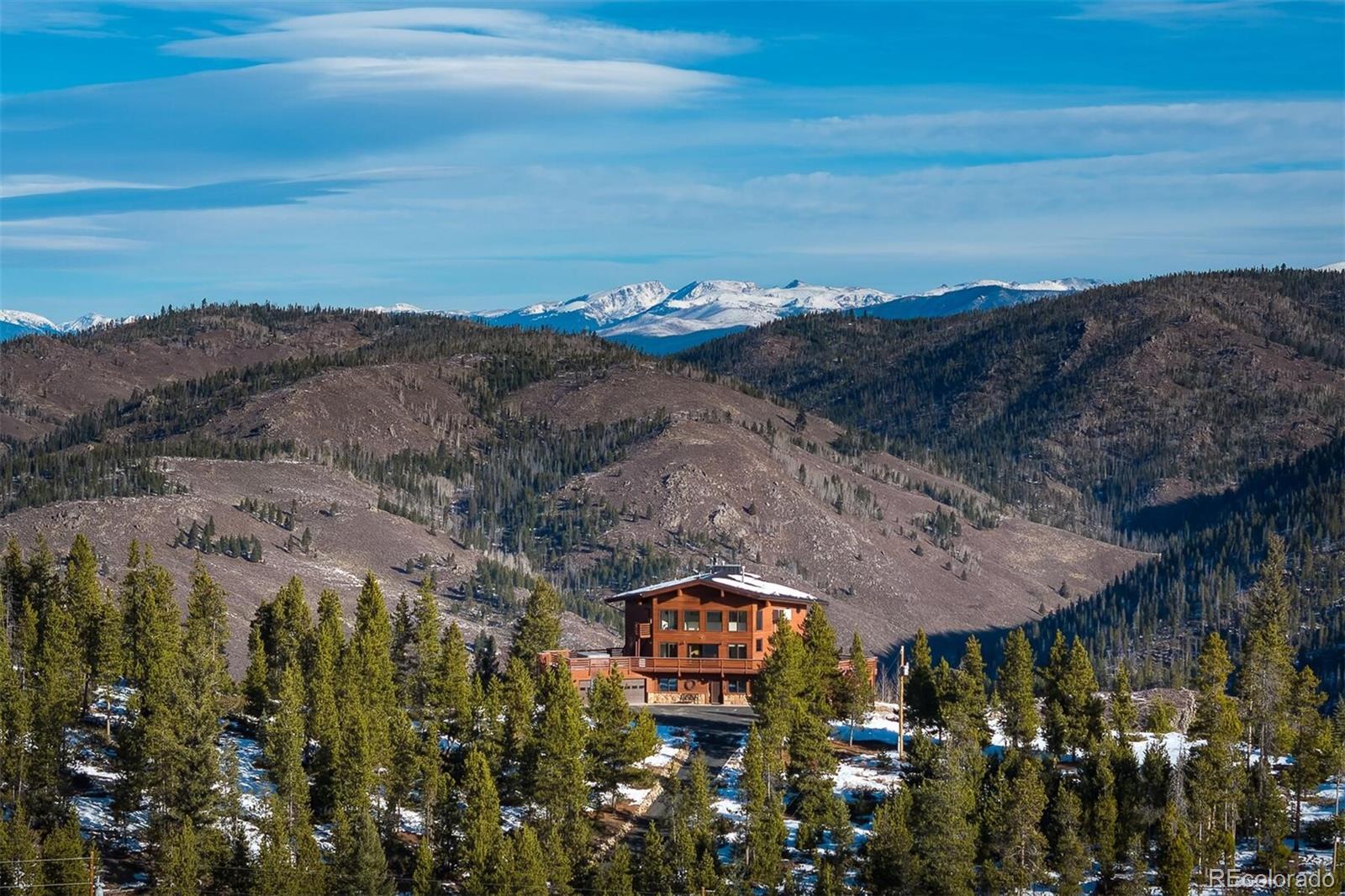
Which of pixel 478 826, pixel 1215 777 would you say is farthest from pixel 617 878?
pixel 1215 777

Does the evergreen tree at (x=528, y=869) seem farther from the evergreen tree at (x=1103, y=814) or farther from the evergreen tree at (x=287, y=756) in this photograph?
the evergreen tree at (x=1103, y=814)

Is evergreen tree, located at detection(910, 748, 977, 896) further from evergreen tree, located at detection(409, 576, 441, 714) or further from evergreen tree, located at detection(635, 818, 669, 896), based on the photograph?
evergreen tree, located at detection(409, 576, 441, 714)

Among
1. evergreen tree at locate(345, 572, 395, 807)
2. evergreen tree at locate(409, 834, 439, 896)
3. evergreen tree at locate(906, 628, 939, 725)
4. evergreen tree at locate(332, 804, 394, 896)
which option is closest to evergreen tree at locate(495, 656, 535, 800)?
evergreen tree at locate(345, 572, 395, 807)

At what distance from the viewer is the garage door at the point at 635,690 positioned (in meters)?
127

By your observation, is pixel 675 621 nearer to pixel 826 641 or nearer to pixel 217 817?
pixel 826 641

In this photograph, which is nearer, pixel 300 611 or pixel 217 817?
pixel 217 817

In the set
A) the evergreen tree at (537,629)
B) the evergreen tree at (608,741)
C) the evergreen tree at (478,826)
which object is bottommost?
the evergreen tree at (478,826)

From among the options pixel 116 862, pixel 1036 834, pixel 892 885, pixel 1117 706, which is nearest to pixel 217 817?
pixel 116 862

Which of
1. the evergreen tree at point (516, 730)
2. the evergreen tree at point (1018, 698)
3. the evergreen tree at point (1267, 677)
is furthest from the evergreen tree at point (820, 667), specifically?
the evergreen tree at point (1267, 677)

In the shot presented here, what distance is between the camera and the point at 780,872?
94.4 m

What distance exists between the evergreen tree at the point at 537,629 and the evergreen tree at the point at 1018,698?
2936 centimetres

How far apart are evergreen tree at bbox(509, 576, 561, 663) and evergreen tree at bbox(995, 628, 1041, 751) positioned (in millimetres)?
29358

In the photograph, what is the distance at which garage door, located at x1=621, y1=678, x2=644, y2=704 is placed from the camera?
127125 mm

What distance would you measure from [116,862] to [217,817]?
200 inches
